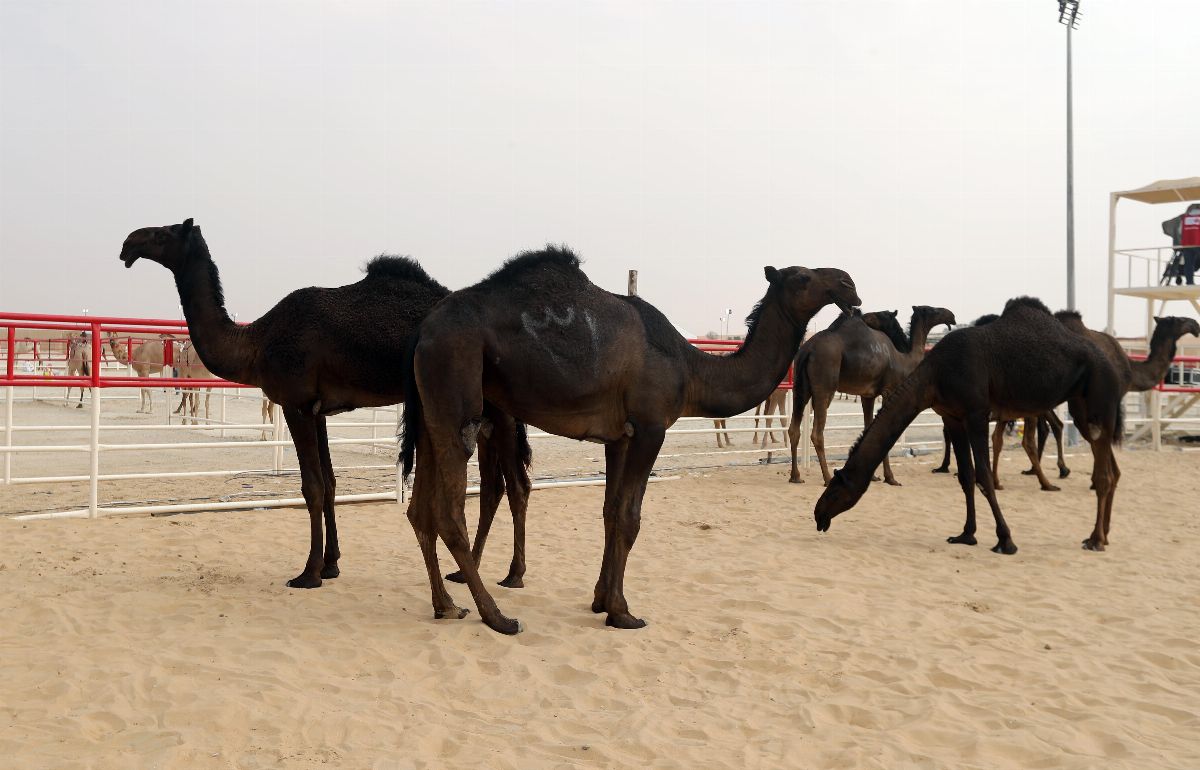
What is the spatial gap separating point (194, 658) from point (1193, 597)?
6372 millimetres

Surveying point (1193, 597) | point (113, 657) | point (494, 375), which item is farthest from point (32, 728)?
point (1193, 597)

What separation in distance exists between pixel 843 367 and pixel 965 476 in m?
4.03

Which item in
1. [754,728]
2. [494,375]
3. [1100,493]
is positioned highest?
[494,375]

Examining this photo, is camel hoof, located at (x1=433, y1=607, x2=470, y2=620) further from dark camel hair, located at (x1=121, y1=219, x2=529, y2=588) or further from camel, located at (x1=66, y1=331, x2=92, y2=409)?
camel, located at (x1=66, y1=331, x2=92, y2=409)

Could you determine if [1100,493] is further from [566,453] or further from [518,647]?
[566,453]

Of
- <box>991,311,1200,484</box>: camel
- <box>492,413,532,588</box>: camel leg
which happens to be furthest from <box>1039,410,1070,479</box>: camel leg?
<box>492,413,532,588</box>: camel leg

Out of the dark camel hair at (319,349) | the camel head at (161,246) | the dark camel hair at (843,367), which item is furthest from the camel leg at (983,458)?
the camel head at (161,246)

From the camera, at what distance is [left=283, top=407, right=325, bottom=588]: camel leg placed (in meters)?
5.88

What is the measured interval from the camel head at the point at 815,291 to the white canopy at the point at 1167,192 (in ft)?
64.7

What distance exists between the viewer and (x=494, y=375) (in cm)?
489

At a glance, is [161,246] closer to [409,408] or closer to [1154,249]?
[409,408]

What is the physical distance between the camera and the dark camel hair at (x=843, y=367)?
11875 mm

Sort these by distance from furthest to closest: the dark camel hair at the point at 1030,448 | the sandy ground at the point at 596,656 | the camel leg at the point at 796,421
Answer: the camel leg at the point at 796,421
the dark camel hair at the point at 1030,448
the sandy ground at the point at 596,656

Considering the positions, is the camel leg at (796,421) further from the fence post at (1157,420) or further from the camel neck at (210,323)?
the fence post at (1157,420)
